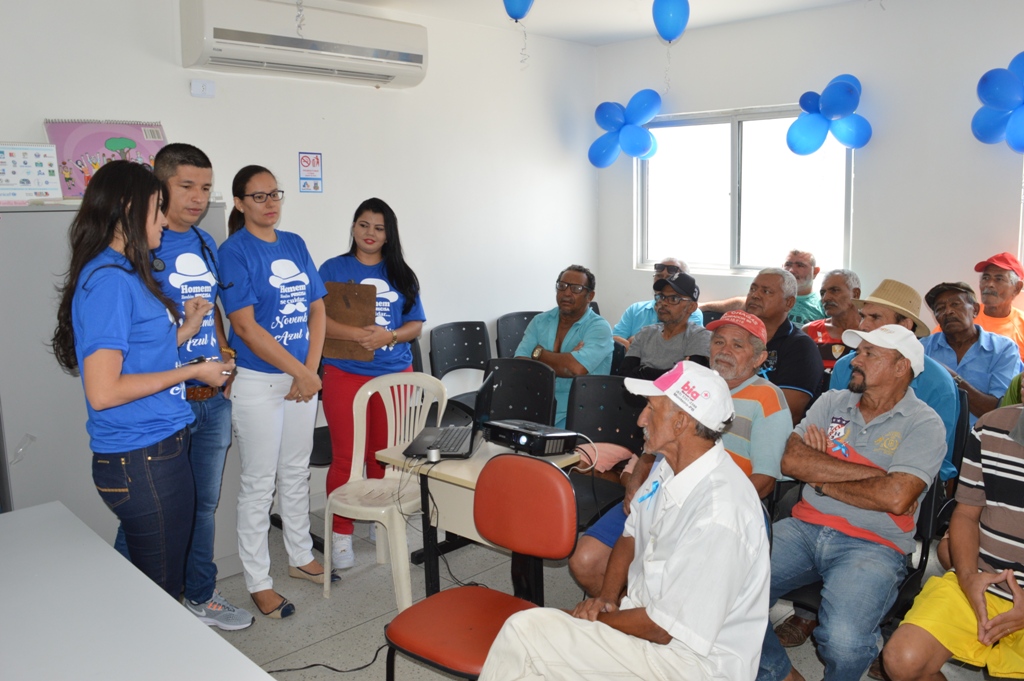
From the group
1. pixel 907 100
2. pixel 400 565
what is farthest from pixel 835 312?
pixel 400 565

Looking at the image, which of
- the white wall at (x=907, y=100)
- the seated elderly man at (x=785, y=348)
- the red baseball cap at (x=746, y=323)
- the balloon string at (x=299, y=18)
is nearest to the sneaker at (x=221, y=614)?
the red baseball cap at (x=746, y=323)

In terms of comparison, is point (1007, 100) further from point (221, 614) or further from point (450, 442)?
point (221, 614)

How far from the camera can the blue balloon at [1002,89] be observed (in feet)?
14.5

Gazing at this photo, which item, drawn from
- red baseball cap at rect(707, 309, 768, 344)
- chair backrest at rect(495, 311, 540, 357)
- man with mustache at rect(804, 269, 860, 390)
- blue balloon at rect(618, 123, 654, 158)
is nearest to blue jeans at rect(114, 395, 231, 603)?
red baseball cap at rect(707, 309, 768, 344)

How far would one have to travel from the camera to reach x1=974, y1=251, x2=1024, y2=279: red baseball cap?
4.60 m

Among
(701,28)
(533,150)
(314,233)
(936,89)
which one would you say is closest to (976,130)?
(936,89)

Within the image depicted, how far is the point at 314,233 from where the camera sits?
4.84 metres

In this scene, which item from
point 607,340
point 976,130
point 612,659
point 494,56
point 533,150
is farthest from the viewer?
point 533,150

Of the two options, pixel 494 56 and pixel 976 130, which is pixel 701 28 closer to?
pixel 494 56

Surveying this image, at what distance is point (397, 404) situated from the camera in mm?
3760

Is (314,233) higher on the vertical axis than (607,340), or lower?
higher

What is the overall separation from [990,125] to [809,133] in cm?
103

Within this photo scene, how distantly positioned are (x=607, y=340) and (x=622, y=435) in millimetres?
960

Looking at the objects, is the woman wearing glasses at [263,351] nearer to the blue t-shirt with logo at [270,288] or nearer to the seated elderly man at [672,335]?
the blue t-shirt with logo at [270,288]
